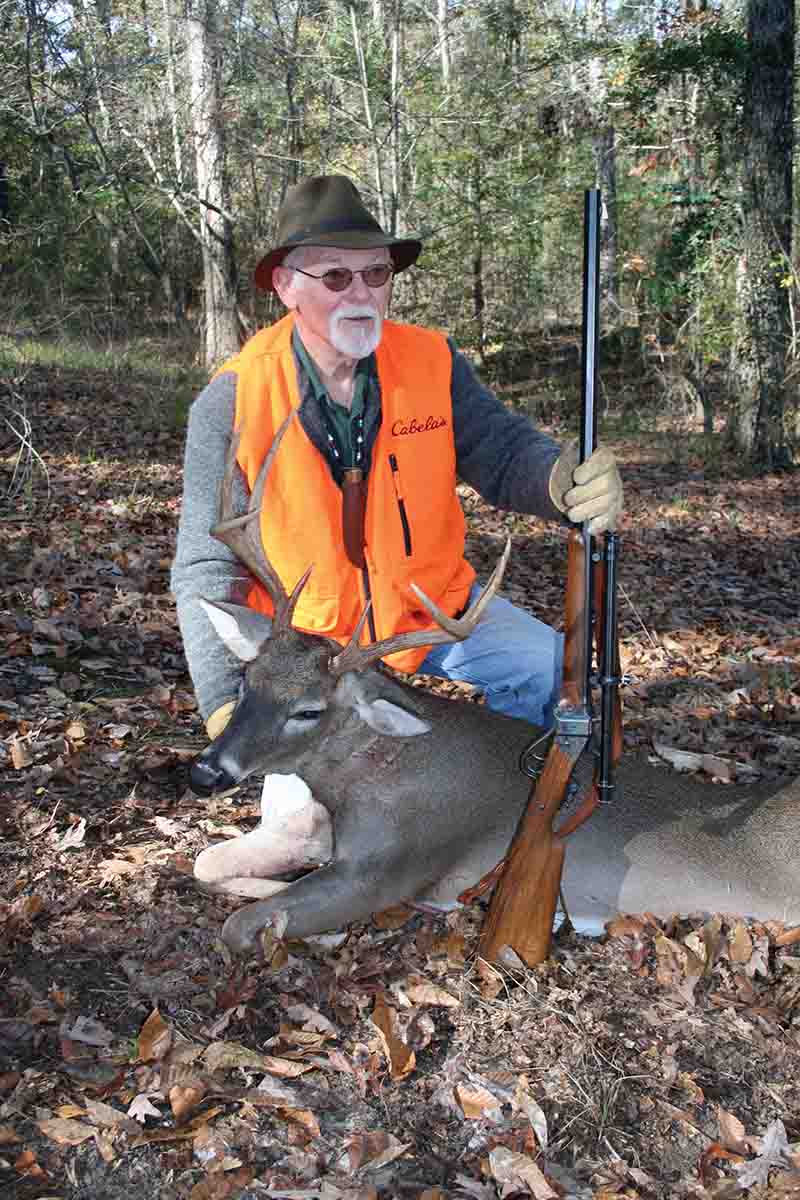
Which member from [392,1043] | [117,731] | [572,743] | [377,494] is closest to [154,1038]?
[392,1043]

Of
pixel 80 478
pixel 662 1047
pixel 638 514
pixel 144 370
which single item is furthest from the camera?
pixel 144 370

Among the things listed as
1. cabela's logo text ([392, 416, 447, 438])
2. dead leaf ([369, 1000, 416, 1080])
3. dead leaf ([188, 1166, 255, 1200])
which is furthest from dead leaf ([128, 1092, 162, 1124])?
cabela's logo text ([392, 416, 447, 438])

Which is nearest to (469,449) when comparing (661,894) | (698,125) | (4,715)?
(661,894)

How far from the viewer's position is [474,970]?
3529mm

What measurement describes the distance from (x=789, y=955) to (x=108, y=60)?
12817 millimetres

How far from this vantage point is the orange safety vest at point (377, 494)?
14.2 feet

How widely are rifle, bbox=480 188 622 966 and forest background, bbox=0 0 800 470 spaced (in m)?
6.95

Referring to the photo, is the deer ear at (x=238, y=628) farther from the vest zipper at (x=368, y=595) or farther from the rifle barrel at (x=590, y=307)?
the rifle barrel at (x=590, y=307)

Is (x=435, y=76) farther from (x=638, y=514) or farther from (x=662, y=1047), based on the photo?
(x=662, y=1047)

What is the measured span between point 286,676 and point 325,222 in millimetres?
1834

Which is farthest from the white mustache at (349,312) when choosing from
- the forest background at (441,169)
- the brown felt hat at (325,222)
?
the forest background at (441,169)

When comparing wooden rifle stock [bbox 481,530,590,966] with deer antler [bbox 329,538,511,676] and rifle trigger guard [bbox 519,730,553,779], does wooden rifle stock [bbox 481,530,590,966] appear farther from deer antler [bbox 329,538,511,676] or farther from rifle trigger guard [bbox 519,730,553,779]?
deer antler [bbox 329,538,511,676]

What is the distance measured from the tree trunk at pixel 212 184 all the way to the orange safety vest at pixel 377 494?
9893mm

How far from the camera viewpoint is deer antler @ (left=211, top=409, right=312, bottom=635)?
3.83 metres
